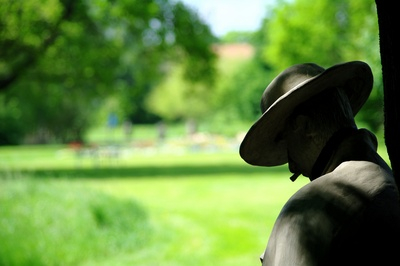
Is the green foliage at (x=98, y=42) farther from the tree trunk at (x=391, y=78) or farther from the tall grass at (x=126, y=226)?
the tree trunk at (x=391, y=78)

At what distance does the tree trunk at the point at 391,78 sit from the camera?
6.98 ft

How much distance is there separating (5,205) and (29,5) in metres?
19.8

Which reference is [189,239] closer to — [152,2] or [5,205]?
[5,205]

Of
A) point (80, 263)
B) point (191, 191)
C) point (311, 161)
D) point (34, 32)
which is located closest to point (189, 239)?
point (80, 263)

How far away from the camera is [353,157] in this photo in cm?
215

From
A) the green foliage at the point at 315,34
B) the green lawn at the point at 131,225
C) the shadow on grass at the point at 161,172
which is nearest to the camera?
the green lawn at the point at 131,225

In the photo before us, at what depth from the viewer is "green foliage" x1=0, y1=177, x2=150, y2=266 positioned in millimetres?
10195

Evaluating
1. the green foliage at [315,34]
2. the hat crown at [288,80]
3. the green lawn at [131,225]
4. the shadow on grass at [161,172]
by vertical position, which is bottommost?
the shadow on grass at [161,172]

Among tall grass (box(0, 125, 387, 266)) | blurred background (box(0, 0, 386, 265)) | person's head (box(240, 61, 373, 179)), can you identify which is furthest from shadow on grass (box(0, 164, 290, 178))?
person's head (box(240, 61, 373, 179))

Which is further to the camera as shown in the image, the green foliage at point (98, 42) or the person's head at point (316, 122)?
the green foliage at point (98, 42)

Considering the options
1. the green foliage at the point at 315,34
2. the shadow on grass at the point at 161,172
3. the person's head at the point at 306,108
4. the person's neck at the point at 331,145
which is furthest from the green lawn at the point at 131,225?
the green foliage at the point at 315,34

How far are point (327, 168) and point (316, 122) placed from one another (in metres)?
0.14

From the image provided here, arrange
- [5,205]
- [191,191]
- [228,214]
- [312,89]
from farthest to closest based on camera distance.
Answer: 1. [191,191]
2. [228,214]
3. [5,205]
4. [312,89]

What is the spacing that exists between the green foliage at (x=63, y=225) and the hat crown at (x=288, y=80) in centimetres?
761
